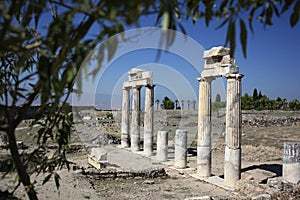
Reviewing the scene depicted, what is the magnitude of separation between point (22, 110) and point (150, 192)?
10063mm

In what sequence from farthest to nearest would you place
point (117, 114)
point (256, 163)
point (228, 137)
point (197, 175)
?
point (117, 114) < point (256, 163) < point (197, 175) < point (228, 137)

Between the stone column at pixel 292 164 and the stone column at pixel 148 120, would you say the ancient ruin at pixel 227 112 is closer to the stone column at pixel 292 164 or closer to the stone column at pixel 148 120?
the stone column at pixel 292 164

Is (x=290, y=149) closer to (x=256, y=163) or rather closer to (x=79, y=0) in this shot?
(x=256, y=163)

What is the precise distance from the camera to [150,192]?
11523 millimetres

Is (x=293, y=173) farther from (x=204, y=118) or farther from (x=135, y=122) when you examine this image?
(x=135, y=122)

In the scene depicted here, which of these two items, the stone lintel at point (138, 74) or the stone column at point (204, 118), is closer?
the stone column at point (204, 118)

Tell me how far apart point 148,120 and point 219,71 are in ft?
28.6

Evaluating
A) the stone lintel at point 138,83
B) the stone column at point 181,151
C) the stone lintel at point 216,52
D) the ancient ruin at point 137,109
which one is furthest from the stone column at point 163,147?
the stone lintel at point 216,52

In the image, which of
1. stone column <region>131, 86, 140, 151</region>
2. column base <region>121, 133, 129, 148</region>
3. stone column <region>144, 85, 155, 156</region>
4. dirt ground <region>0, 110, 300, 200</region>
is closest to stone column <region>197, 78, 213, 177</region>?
dirt ground <region>0, 110, 300, 200</region>

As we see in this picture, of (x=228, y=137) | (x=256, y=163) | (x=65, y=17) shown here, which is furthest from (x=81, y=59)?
(x=256, y=163)

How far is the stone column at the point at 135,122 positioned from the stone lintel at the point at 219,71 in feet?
29.2

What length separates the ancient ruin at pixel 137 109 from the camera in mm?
20919

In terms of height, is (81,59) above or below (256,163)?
above

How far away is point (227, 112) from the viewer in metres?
12.6
